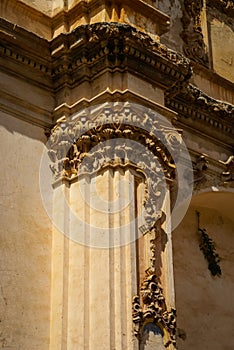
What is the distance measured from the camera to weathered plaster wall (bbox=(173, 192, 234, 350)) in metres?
9.80

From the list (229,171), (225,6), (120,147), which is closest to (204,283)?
(229,171)

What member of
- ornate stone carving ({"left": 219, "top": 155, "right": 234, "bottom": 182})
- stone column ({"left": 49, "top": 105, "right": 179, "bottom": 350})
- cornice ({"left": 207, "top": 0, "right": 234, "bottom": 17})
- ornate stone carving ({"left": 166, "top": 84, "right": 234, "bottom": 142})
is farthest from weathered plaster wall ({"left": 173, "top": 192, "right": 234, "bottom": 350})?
cornice ({"left": 207, "top": 0, "right": 234, "bottom": 17})

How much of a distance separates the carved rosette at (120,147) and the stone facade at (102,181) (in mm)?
14

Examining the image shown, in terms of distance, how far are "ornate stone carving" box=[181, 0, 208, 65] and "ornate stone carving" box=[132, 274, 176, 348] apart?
14.1 ft

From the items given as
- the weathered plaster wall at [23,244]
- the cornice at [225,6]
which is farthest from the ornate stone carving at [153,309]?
the cornice at [225,6]

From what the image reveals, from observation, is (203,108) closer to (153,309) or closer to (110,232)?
(110,232)

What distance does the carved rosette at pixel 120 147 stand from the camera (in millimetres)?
8242

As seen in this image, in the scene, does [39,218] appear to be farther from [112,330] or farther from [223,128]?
[223,128]

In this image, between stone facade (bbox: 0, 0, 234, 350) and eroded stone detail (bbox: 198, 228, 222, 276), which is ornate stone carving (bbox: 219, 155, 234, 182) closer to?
stone facade (bbox: 0, 0, 234, 350)

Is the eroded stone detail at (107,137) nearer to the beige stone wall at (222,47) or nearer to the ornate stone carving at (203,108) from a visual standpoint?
the ornate stone carving at (203,108)

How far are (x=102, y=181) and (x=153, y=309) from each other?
57.5 inches

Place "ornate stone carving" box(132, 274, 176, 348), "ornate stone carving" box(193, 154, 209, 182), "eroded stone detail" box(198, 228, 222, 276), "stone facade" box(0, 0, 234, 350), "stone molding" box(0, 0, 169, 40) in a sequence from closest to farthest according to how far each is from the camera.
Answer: "ornate stone carving" box(132, 274, 176, 348) < "stone facade" box(0, 0, 234, 350) < "stone molding" box(0, 0, 169, 40) < "ornate stone carving" box(193, 154, 209, 182) < "eroded stone detail" box(198, 228, 222, 276)

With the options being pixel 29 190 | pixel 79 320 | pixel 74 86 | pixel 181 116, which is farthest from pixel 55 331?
pixel 181 116

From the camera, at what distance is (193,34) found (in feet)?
36.7
